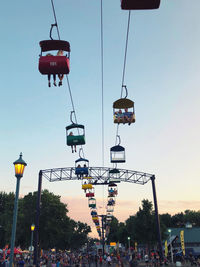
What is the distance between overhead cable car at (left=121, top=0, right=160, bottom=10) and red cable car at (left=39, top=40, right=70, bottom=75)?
4.14m

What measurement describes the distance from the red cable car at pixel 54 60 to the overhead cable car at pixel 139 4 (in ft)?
13.6

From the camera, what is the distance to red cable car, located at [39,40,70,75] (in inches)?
453

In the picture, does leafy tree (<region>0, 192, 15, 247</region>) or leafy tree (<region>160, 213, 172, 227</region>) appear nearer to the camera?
leafy tree (<region>0, 192, 15, 247</region>)

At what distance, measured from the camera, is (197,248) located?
62.5 meters

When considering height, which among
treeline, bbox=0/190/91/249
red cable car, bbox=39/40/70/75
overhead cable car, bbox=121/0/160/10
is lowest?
treeline, bbox=0/190/91/249

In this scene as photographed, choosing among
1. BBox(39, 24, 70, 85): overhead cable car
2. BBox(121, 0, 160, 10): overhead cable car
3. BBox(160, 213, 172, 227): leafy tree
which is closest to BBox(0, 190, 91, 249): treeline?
BBox(39, 24, 70, 85): overhead cable car

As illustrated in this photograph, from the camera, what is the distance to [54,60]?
37.9 ft

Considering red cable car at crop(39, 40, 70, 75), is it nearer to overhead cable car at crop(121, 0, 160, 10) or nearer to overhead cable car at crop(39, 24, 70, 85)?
overhead cable car at crop(39, 24, 70, 85)

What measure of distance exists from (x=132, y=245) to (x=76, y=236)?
7183 centimetres

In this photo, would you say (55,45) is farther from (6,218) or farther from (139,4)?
(6,218)

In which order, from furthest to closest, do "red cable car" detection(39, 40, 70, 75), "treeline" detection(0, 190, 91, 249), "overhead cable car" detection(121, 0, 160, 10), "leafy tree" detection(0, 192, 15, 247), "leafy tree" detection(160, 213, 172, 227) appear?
"leafy tree" detection(160, 213, 172, 227)
"leafy tree" detection(0, 192, 15, 247)
"treeline" detection(0, 190, 91, 249)
"red cable car" detection(39, 40, 70, 75)
"overhead cable car" detection(121, 0, 160, 10)

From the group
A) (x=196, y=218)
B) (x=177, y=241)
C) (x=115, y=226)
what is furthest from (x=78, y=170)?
(x=115, y=226)

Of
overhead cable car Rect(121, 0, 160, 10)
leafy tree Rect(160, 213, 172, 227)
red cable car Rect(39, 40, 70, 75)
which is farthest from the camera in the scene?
leafy tree Rect(160, 213, 172, 227)

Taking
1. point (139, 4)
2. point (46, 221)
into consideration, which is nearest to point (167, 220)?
point (46, 221)
